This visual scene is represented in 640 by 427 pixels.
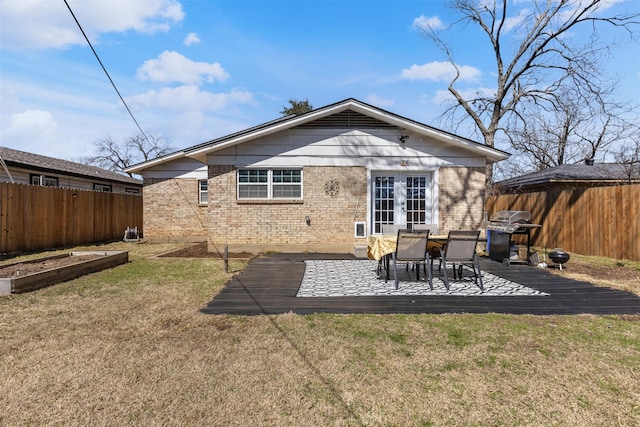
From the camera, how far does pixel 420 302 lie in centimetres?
568

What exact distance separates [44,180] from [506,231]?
1856 centimetres

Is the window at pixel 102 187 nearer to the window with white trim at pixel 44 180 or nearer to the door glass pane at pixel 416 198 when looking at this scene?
the window with white trim at pixel 44 180

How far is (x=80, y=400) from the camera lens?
9.23 ft

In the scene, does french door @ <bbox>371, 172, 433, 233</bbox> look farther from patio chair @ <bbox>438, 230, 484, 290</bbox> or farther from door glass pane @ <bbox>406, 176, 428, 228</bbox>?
patio chair @ <bbox>438, 230, 484, 290</bbox>

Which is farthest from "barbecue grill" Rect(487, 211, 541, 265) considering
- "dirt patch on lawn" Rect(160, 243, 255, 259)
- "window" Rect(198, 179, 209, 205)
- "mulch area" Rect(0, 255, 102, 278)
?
"window" Rect(198, 179, 209, 205)

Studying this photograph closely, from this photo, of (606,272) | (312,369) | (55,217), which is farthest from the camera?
(55,217)

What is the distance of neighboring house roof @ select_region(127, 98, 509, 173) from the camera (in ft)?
36.8

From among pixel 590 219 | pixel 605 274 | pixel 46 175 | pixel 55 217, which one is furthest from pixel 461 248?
pixel 46 175

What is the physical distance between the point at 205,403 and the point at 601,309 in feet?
18.0

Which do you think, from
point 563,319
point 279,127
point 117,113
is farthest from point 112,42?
point 563,319

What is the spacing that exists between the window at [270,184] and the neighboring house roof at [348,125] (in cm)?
111

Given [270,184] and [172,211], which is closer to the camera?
[270,184]

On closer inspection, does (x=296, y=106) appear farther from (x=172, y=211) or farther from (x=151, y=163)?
(x=172, y=211)

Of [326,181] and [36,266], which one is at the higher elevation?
[326,181]
